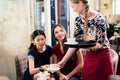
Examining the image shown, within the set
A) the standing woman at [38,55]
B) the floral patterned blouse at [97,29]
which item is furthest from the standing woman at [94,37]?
the standing woman at [38,55]

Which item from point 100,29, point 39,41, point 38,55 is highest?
point 100,29

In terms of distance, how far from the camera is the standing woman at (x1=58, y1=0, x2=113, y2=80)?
2064mm

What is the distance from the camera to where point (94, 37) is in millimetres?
2062

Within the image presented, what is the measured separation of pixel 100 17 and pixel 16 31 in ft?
5.38

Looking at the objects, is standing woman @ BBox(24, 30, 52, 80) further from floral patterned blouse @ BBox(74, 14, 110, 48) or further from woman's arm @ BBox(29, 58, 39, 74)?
floral patterned blouse @ BBox(74, 14, 110, 48)

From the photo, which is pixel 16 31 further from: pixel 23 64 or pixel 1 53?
pixel 23 64

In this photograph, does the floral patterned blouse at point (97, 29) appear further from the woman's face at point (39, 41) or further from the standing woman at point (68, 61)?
the woman's face at point (39, 41)

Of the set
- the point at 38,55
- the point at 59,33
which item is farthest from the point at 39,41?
the point at 59,33

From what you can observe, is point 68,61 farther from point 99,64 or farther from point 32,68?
point 99,64

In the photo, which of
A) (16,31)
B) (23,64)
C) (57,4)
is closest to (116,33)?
(57,4)

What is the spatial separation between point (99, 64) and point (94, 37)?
0.82 feet

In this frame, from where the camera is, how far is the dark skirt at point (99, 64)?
2115mm

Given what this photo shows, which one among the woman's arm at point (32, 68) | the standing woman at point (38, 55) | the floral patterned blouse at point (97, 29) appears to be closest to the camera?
the floral patterned blouse at point (97, 29)

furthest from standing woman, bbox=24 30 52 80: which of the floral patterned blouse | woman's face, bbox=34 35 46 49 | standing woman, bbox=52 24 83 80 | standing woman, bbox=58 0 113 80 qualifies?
the floral patterned blouse
